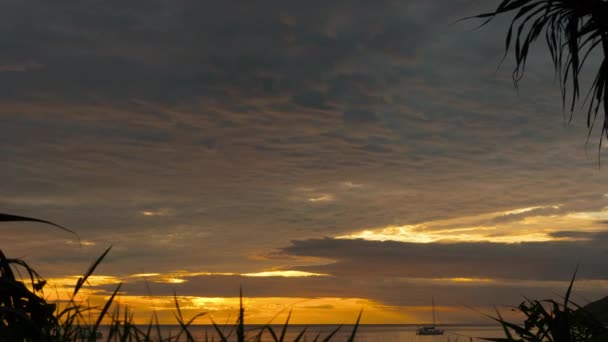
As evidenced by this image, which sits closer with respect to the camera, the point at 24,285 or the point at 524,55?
the point at 24,285

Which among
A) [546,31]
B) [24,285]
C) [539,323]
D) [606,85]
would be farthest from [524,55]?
[24,285]

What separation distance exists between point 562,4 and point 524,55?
95 centimetres

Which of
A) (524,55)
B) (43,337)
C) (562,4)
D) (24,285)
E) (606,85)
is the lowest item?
(43,337)

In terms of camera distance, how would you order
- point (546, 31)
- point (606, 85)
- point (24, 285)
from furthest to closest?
point (546, 31), point (606, 85), point (24, 285)

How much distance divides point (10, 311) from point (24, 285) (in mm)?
1037

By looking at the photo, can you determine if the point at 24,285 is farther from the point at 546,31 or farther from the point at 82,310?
the point at 546,31

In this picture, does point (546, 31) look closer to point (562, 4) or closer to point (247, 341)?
point (562, 4)

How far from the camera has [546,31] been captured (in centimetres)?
1096

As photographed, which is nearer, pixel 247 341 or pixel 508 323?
pixel 247 341

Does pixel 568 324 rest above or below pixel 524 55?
below

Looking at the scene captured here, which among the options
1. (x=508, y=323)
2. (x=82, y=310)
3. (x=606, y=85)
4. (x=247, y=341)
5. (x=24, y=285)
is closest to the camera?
(x=247, y=341)

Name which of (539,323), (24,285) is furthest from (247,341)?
(24,285)

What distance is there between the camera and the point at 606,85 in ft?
33.7

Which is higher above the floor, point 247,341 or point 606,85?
point 606,85
